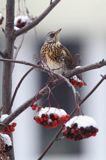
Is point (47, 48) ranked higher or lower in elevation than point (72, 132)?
higher

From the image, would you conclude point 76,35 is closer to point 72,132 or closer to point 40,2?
point 40,2

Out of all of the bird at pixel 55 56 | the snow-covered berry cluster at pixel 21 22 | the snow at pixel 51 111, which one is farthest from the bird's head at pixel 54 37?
the snow at pixel 51 111

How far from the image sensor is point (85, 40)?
17.2ft

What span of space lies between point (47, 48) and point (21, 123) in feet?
9.55

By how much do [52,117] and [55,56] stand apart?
0.82m

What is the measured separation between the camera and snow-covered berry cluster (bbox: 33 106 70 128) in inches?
59.6

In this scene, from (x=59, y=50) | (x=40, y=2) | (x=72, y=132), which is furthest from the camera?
(x=40, y=2)

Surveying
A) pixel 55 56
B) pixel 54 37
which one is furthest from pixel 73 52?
pixel 55 56

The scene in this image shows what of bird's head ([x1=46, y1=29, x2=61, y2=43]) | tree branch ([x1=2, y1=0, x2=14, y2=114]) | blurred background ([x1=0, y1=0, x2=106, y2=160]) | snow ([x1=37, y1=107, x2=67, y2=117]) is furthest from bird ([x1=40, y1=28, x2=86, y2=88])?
blurred background ([x1=0, y1=0, x2=106, y2=160])

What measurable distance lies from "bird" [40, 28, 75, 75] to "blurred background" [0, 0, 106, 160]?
2.47m

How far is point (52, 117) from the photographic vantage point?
60.1 inches

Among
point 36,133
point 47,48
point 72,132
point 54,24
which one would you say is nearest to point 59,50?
point 47,48

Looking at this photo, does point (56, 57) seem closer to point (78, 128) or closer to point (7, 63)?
point (7, 63)

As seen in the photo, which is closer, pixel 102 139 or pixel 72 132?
pixel 72 132
